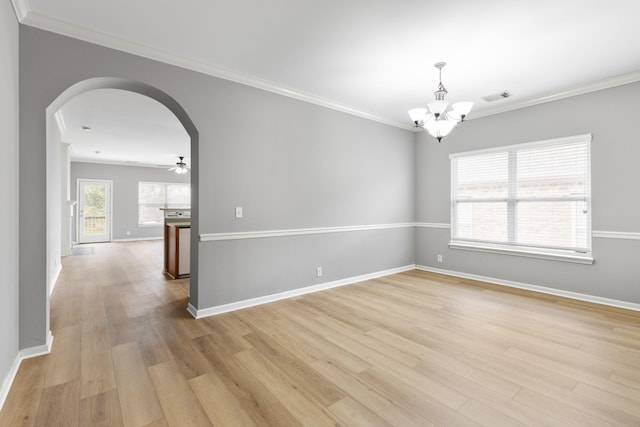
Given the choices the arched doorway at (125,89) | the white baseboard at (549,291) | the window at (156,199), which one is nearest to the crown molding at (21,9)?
the arched doorway at (125,89)

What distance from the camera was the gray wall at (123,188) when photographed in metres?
9.60

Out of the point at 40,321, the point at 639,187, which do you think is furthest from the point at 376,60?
the point at 40,321

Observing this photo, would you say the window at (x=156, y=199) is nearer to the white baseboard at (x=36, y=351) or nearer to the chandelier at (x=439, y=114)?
the white baseboard at (x=36, y=351)

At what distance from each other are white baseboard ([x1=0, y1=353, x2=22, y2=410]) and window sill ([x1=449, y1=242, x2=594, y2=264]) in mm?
5399

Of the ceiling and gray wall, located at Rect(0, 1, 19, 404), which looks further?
the ceiling

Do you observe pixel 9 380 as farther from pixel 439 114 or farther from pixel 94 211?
pixel 94 211

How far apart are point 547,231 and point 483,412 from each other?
3404mm

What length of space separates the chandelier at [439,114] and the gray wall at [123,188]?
33.8 feet

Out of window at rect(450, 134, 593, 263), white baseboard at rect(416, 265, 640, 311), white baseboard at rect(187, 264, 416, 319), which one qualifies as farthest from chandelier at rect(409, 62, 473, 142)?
white baseboard at rect(416, 265, 640, 311)

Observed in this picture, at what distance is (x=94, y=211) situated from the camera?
973cm

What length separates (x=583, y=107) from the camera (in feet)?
12.4

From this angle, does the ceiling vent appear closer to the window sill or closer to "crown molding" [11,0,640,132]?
"crown molding" [11,0,640,132]

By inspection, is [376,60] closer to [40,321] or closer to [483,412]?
[483,412]

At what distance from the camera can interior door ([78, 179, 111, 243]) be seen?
948 centimetres
